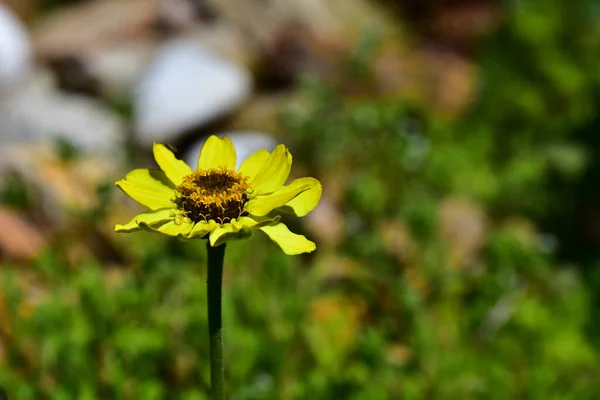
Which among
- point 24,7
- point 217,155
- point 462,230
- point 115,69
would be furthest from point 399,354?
point 24,7

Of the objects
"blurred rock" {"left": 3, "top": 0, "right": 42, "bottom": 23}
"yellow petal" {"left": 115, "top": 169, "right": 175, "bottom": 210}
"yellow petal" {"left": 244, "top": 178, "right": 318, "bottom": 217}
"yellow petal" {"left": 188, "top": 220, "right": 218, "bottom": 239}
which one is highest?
"blurred rock" {"left": 3, "top": 0, "right": 42, "bottom": 23}

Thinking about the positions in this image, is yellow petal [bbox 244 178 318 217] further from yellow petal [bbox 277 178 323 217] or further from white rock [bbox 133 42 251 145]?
white rock [bbox 133 42 251 145]

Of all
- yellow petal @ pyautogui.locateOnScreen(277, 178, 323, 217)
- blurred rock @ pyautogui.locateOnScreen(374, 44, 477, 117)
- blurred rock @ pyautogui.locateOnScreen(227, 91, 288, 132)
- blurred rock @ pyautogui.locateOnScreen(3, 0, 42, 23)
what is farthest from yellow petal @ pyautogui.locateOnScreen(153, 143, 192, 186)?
blurred rock @ pyautogui.locateOnScreen(3, 0, 42, 23)

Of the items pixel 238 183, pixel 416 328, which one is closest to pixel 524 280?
pixel 416 328

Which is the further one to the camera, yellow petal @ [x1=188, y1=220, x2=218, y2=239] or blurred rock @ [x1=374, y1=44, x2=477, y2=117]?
blurred rock @ [x1=374, y1=44, x2=477, y2=117]

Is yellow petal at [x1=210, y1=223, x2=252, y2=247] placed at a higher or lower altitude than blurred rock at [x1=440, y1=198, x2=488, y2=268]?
lower

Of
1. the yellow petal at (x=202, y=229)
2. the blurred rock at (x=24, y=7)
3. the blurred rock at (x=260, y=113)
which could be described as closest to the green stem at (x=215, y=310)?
the yellow petal at (x=202, y=229)

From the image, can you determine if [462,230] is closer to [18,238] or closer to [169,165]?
[18,238]
